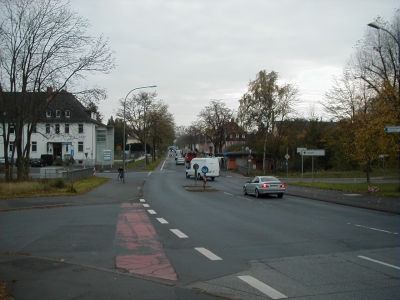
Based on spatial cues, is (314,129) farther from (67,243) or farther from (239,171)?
(67,243)

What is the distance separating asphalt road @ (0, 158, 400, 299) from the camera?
22.0ft

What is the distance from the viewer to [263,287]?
22.5ft

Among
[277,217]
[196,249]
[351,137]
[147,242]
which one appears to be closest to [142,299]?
[196,249]

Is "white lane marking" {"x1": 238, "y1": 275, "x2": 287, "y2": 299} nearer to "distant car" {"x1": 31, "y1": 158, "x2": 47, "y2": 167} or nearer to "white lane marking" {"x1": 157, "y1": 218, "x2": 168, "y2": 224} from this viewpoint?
"white lane marking" {"x1": 157, "y1": 218, "x2": 168, "y2": 224}

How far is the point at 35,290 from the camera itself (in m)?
6.57

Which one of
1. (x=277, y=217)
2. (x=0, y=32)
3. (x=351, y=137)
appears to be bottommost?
(x=277, y=217)

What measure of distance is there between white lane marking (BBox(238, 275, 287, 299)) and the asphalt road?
15 mm

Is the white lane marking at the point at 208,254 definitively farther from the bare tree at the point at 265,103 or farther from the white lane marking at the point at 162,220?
the bare tree at the point at 265,103

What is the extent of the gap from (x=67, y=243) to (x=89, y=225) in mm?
3272

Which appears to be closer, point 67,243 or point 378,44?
point 67,243

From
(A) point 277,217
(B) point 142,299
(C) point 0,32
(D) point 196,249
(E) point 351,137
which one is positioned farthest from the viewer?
(E) point 351,137

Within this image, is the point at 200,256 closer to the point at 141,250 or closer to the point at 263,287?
the point at 141,250

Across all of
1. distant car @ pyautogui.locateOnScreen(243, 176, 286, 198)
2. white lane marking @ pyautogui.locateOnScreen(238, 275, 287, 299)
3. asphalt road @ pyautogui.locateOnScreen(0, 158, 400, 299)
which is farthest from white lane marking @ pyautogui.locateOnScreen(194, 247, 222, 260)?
distant car @ pyautogui.locateOnScreen(243, 176, 286, 198)

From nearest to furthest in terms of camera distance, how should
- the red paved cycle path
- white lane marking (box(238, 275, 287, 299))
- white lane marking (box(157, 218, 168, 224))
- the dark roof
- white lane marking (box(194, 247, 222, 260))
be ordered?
white lane marking (box(238, 275, 287, 299)) < the red paved cycle path < white lane marking (box(194, 247, 222, 260)) < white lane marking (box(157, 218, 168, 224)) < the dark roof
